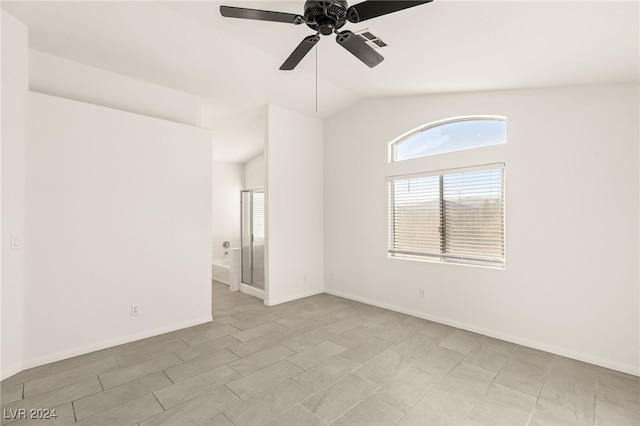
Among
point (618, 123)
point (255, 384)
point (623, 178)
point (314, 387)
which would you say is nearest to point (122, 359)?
point (255, 384)

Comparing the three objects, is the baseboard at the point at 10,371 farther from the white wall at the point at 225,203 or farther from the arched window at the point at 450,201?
the white wall at the point at 225,203

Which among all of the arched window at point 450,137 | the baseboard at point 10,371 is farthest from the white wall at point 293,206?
the baseboard at point 10,371

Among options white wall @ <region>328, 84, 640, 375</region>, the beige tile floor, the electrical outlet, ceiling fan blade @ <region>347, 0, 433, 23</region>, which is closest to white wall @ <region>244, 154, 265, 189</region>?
white wall @ <region>328, 84, 640, 375</region>

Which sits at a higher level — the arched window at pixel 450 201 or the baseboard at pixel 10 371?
the arched window at pixel 450 201

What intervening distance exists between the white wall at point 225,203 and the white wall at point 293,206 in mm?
3312

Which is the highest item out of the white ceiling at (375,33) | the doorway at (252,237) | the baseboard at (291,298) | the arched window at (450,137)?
the white ceiling at (375,33)

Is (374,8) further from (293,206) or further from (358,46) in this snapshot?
(293,206)

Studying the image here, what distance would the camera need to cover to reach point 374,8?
1967 millimetres

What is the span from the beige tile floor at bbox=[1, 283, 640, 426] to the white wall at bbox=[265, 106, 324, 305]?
4.77 feet

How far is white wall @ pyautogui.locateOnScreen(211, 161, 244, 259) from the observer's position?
7867 millimetres

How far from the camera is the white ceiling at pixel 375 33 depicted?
2236 millimetres

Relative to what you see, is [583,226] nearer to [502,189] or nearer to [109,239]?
[502,189]

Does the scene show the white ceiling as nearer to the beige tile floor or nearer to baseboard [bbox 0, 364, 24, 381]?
the beige tile floor

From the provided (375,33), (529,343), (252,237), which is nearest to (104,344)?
(252,237)
